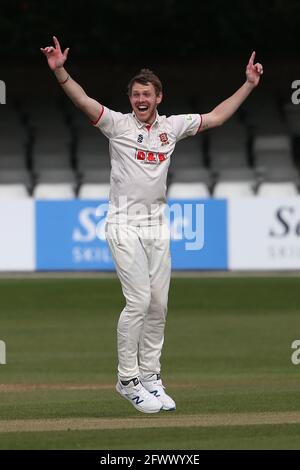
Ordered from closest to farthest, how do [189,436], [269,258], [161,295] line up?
[189,436] < [161,295] < [269,258]

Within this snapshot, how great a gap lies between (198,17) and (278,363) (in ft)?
60.6

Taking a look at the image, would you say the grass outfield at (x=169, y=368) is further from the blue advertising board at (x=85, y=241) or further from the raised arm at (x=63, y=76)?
the raised arm at (x=63, y=76)

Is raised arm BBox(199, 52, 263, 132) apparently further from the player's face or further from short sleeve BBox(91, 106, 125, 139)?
short sleeve BBox(91, 106, 125, 139)

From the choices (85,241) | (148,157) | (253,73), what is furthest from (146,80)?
(85,241)

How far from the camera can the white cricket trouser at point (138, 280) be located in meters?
9.41

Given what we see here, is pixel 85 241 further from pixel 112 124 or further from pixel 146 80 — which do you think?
pixel 146 80

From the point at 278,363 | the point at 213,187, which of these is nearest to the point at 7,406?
the point at 278,363

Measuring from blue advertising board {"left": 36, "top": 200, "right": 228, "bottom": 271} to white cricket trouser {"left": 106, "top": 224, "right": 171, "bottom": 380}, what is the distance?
15.6 metres

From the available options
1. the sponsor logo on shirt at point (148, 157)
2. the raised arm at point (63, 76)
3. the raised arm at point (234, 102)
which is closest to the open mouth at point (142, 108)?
the sponsor logo on shirt at point (148, 157)

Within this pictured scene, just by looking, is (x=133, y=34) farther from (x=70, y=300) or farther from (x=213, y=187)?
(x=70, y=300)

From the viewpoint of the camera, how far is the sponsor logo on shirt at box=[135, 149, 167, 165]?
9484mm

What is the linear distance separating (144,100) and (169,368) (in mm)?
5263
